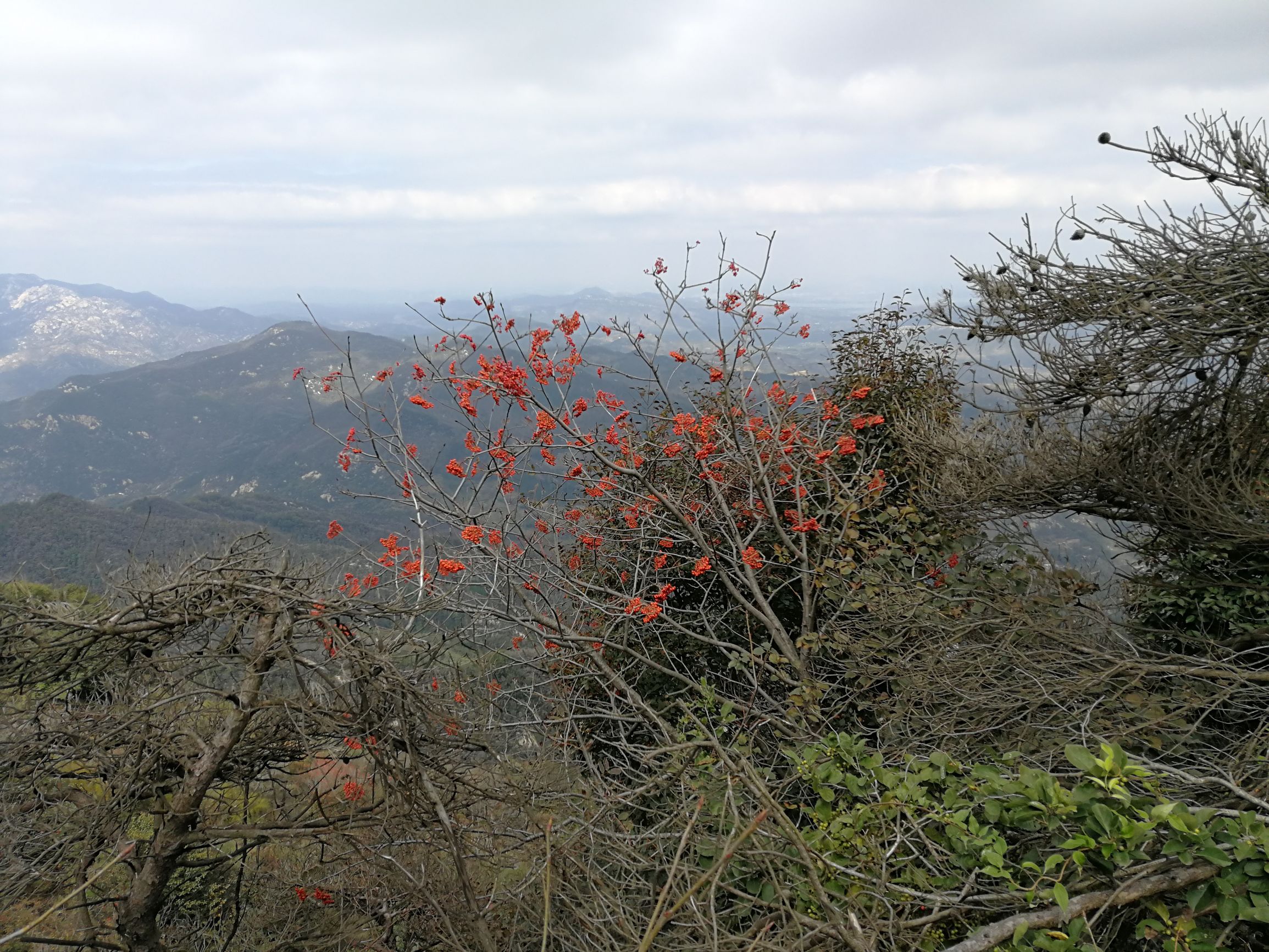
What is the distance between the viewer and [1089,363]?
15.9ft

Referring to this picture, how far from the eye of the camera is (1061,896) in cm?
222

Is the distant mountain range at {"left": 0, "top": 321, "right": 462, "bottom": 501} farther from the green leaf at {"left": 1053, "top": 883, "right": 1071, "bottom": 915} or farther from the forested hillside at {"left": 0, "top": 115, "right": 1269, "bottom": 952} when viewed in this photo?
the green leaf at {"left": 1053, "top": 883, "right": 1071, "bottom": 915}

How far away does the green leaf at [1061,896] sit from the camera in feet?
7.29

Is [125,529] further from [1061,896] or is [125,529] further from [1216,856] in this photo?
[1216,856]

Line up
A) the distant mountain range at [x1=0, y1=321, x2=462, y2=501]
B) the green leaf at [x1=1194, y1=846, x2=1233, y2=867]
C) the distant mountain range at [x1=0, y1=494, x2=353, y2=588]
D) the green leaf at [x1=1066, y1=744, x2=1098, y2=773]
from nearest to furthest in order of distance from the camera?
the green leaf at [x1=1194, y1=846, x2=1233, y2=867]
the green leaf at [x1=1066, y1=744, x2=1098, y2=773]
the distant mountain range at [x1=0, y1=494, x2=353, y2=588]
the distant mountain range at [x1=0, y1=321, x2=462, y2=501]

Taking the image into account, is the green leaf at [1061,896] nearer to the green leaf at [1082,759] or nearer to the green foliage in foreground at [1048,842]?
the green foliage in foreground at [1048,842]

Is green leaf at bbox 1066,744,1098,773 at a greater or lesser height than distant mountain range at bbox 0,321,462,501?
greater

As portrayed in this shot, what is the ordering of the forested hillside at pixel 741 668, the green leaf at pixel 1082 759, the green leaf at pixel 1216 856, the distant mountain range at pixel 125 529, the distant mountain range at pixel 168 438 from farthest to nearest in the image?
the distant mountain range at pixel 168 438
the distant mountain range at pixel 125 529
the forested hillside at pixel 741 668
the green leaf at pixel 1082 759
the green leaf at pixel 1216 856

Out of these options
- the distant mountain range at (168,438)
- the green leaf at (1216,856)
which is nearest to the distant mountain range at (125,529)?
the green leaf at (1216,856)

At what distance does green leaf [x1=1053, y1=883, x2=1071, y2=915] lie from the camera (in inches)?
87.4

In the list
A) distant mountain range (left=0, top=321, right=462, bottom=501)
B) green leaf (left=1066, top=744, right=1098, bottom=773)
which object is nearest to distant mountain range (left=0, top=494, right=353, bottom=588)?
green leaf (left=1066, top=744, right=1098, bottom=773)

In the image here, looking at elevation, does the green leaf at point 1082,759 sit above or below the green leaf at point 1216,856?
above

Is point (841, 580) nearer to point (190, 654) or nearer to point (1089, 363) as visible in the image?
point (1089, 363)

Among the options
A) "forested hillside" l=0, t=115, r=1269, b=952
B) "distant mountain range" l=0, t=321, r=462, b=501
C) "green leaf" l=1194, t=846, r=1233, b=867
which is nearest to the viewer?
"green leaf" l=1194, t=846, r=1233, b=867
